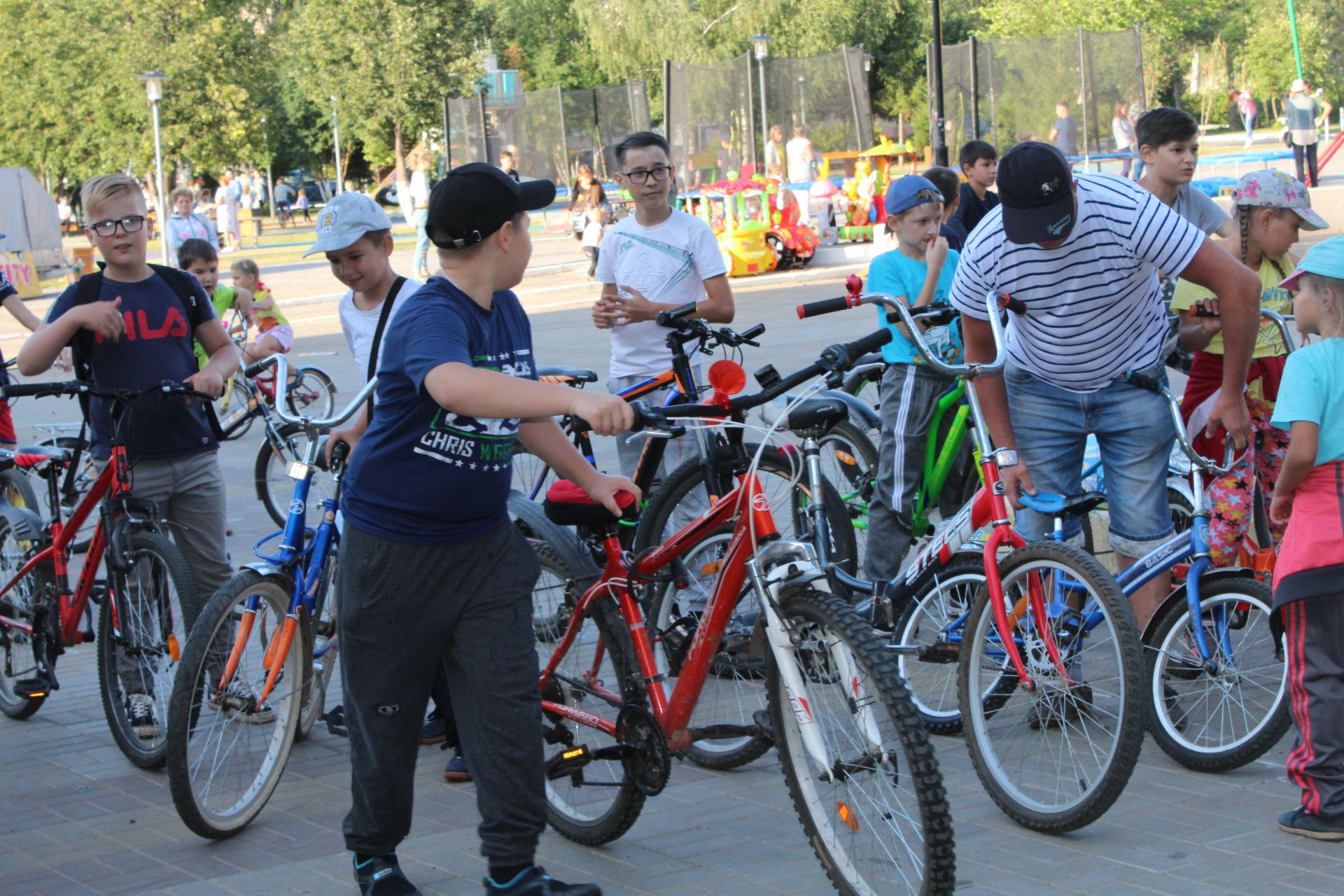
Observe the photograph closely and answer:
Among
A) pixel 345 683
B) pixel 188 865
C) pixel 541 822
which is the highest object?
pixel 345 683

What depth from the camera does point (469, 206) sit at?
361 centimetres

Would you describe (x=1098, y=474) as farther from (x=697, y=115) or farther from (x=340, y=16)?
(x=340, y=16)

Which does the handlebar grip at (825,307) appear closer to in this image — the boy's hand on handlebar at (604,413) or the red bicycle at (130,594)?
the boy's hand on handlebar at (604,413)

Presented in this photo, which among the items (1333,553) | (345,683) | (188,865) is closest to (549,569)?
(345,683)

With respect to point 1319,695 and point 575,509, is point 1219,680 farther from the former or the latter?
point 575,509

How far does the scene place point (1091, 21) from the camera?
43.4 metres

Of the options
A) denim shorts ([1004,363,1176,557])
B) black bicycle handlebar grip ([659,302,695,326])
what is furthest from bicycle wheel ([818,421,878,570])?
denim shorts ([1004,363,1176,557])

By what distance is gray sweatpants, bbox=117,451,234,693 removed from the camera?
560 cm

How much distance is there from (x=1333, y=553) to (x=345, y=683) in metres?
2.68

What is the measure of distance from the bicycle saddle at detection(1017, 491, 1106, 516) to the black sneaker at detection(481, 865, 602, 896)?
5.99 feet

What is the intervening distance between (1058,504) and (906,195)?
2.26m

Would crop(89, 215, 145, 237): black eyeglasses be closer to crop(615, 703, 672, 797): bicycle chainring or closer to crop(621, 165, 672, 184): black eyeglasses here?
crop(621, 165, 672, 184): black eyeglasses

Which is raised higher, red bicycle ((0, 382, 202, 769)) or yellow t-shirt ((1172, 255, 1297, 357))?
yellow t-shirt ((1172, 255, 1297, 357))

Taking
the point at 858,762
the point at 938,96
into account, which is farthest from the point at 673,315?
the point at 938,96
